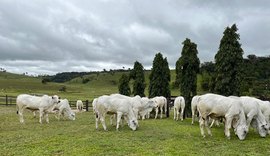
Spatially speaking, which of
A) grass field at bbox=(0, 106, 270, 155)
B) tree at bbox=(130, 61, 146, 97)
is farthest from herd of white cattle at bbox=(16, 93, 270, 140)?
tree at bbox=(130, 61, 146, 97)

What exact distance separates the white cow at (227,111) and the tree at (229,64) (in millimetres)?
7704

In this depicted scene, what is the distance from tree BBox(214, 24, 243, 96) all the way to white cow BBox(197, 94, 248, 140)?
7704 millimetres

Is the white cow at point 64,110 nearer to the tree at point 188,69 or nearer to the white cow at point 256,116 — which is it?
the tree at point 188,69

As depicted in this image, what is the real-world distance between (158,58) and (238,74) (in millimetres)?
10662

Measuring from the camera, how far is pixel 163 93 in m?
33.5

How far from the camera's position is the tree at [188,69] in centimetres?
2883

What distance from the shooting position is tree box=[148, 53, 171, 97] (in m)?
33.0

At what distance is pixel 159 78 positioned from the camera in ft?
108

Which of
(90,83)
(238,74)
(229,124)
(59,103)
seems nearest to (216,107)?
(229,124)

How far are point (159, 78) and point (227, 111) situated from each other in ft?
54.7

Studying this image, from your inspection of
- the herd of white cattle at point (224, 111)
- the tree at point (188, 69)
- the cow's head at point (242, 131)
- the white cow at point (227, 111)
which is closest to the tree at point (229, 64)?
the herd of white cattle at point (224, 111)

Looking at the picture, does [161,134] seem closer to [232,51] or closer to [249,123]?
[249,123]

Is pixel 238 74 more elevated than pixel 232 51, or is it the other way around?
pixel 232 51

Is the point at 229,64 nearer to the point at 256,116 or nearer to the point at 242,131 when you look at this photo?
the point at 256,116
